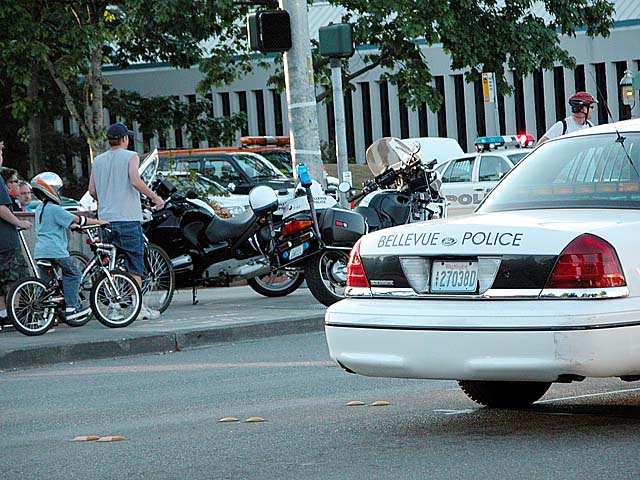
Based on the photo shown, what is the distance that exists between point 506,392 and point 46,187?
6306 mm

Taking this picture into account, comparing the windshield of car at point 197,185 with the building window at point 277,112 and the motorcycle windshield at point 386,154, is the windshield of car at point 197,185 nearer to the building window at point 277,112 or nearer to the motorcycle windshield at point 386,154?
the motorcycle windshield at point 386,154

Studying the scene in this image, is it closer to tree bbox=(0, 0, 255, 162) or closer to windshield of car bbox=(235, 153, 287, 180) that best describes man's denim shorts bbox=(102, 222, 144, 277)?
windshield of car bbox=(235, 153, 287, 180)

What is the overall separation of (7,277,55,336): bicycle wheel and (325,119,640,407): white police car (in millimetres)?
5594

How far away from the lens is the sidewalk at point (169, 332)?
1140 centimetres

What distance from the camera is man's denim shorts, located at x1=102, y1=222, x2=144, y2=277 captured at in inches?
512

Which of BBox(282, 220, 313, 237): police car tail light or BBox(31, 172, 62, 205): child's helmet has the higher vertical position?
BBox(31, 172, 62, 205): child's helmet

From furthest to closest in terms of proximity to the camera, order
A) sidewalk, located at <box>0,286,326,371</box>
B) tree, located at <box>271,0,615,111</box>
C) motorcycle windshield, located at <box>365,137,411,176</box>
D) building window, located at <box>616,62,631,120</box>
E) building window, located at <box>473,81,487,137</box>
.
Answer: building window, located at <box>473,81,487,137</box>, building window, located at <box>616,62,631,120</box>, tree, located at <box>271,0,615,111</box>, motorcycle windshield, located at <box>365,137,411,176</box>, sidewalk, located at <box>0,286,326,371</box>

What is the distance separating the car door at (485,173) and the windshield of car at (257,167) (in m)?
3.62

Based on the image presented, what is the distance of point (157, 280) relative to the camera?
1395cm

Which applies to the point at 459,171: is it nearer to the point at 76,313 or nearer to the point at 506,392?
the point at 76,313

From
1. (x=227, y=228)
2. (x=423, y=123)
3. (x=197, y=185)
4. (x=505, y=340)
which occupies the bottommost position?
(x=505, y=340)

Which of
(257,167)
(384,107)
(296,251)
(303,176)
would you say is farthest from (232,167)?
(384,107)

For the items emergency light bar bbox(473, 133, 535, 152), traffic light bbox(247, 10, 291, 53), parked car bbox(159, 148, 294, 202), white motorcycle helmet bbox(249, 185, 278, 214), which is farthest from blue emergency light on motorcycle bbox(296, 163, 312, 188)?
emergency light bar bbox(473, 133, 535, 152)

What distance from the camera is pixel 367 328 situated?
22.8 feet
